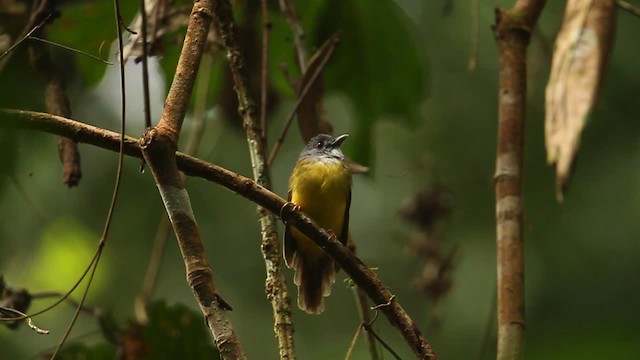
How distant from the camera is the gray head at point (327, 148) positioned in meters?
3.60

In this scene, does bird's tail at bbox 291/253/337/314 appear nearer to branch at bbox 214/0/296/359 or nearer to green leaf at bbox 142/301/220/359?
green leaf at bbox 142/301/220/359

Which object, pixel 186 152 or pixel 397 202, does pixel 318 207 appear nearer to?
pixel 186 152

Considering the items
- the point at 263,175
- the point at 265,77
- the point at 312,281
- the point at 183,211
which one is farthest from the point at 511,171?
the point at 183,211

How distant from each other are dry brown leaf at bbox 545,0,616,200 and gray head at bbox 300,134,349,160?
1.80 m

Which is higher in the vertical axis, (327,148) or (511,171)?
(327,148)

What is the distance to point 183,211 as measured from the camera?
176 centimetres

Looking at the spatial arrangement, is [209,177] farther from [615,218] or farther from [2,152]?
[615,218]

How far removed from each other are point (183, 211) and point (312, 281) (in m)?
1.63

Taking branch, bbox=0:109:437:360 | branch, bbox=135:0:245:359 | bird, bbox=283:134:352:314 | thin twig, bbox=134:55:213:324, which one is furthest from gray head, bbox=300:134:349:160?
branch, bbox=135:0:245:359

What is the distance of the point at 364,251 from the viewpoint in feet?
21.2

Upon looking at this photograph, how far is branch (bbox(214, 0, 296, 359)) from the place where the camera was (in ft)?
7.63

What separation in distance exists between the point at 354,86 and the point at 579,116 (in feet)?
6.43

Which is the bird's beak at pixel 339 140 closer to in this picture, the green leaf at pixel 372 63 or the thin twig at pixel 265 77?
the green leaf at pixel 372 63

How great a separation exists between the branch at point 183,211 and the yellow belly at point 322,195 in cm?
169
